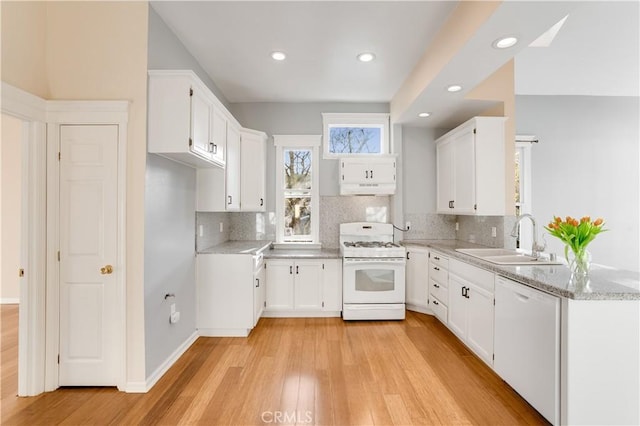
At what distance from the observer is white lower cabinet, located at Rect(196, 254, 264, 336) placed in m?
3.18

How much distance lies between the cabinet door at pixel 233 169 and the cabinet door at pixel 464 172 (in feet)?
8.90

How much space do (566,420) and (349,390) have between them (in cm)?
131

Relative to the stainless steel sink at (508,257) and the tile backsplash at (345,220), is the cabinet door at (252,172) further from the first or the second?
the stainless steel sink at (508,257)

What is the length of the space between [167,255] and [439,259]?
289cm

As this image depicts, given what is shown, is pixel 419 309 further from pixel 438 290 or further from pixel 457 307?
pixel 457 307

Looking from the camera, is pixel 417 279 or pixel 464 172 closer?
pixel 464 172

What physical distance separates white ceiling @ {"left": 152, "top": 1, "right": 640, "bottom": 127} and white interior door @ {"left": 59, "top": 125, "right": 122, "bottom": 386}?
3.93ft

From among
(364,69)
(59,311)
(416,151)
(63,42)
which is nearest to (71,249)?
(59,311)

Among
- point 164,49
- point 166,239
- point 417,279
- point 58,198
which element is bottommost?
point 417,279

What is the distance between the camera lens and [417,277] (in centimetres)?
390

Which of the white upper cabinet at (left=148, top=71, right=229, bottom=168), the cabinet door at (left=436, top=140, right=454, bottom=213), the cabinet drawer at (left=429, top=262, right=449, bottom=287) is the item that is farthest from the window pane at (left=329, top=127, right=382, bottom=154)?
the white upper cabinet at (left=148, top=71, right=229, bottom=168)

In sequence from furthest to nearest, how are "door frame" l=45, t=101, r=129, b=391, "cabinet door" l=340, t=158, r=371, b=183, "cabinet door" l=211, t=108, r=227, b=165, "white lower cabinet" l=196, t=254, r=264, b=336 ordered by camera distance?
"cabinet door" l=340, t=158, r=371, b=183, "white lower cabinet" l=196, t=254, r=264, b=336, "cabinet door" l=211, t=108, r=227, b=165, "door frame" l=45, t=101, r=129, b=391

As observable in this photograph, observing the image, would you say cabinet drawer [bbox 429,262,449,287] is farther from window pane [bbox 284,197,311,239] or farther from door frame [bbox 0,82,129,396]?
door frame [bbox 0,82,129,396]

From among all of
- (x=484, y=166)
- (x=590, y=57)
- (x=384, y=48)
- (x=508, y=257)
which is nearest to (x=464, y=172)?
(x=484, y=166)
